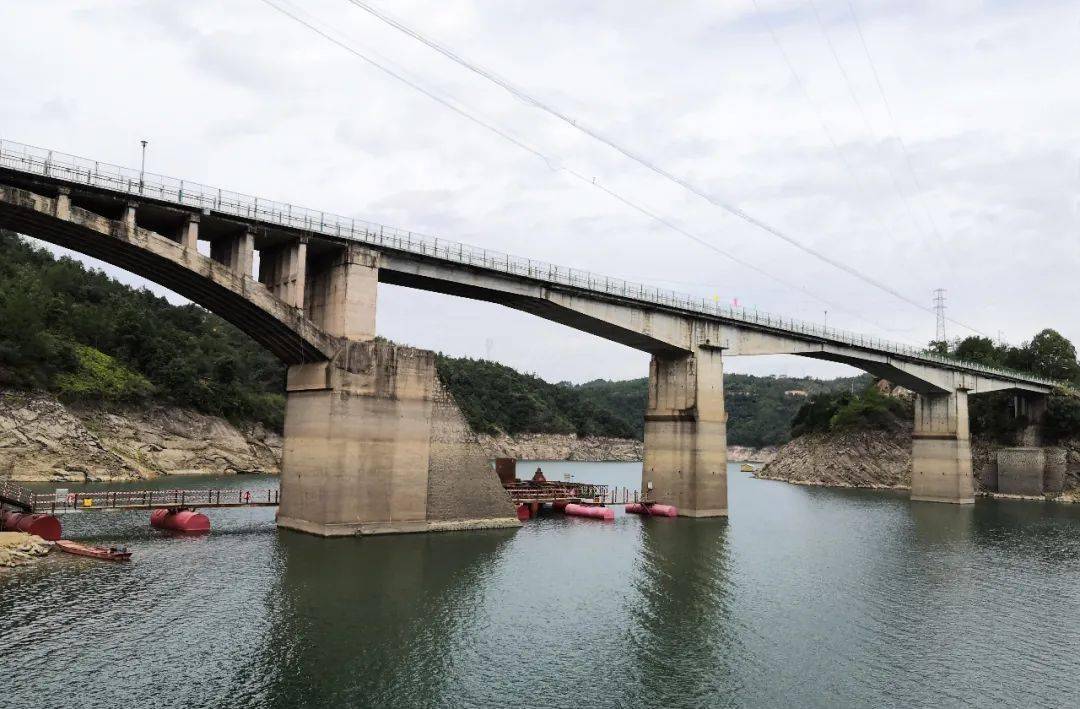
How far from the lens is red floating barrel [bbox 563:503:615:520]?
2292 inches

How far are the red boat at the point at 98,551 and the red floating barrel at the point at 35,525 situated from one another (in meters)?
0.97

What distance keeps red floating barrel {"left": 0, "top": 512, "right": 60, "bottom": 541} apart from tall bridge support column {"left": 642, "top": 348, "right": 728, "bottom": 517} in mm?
Result: 41467

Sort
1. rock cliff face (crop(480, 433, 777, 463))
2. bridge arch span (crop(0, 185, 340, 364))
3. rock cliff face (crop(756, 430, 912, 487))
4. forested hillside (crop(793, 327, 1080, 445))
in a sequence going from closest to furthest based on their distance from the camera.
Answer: bridge arch span (crop(0, 185, 340, 364))
forested hillside (crop(793, 327, 1080, 445))
rock cliff face (crop(756, 430, 912, 487))
rock cliff face (crop(480, 433, 777, 463))

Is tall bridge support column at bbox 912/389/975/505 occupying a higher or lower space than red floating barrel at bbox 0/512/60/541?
higher

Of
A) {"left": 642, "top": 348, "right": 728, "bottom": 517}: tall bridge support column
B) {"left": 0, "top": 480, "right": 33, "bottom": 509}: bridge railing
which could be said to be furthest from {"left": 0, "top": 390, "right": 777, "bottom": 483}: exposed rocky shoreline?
{"left": 642, "top": 348, "right": 728, "bottom": 517}: tall bridge support column

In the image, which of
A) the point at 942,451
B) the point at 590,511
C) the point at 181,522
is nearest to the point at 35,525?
the point at 181,522

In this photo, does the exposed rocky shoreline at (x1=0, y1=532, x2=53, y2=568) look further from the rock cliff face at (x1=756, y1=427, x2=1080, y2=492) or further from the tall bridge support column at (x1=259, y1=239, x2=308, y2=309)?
the rock cliff face at (x1=756, y1=427, x2=1080, y2=492)

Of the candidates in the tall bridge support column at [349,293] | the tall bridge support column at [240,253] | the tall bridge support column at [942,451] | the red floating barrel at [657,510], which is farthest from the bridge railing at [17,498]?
the tall bridge support column at [942,451]

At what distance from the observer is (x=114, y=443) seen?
8319cm

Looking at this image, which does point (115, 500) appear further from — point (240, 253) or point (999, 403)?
point (999, 403)

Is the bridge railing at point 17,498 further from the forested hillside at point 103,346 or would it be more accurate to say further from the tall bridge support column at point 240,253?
the forested hillside at point 103,346

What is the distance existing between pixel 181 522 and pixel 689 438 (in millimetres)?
36582

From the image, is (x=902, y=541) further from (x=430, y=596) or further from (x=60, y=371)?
(x=60, y=371)

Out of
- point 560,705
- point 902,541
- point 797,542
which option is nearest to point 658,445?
point 797,542
